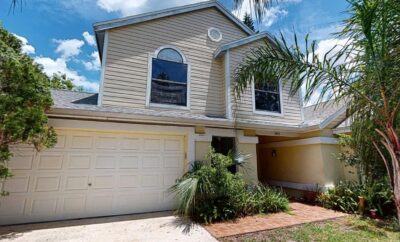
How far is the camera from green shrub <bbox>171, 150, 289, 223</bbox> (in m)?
6.06

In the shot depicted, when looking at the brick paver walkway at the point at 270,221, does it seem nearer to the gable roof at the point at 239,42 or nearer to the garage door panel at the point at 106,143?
the garage door panel at the point at 106,143

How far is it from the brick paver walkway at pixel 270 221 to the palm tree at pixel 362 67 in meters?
2.51

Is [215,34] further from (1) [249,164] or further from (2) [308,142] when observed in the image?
(2) [308,142]

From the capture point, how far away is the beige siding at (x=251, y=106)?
8.59 metres

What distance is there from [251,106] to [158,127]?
12.8ft

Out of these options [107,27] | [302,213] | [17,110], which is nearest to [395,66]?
[302,213]

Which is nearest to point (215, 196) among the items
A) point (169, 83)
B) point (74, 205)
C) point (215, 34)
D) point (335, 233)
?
point (335, 233)

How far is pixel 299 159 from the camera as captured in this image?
362 inches

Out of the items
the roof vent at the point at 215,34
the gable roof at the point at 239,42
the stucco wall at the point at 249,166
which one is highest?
the roof vent at the point at 215,34

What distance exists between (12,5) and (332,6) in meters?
4.40

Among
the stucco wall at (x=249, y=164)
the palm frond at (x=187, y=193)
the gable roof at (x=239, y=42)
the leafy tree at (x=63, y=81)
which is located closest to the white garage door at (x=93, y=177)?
the palm frond at (x=187, y=193)

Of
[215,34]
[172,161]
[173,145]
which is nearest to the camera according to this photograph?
[172,161]

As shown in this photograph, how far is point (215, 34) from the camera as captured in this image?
9.83m

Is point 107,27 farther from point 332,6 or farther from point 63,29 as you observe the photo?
point 332,6
